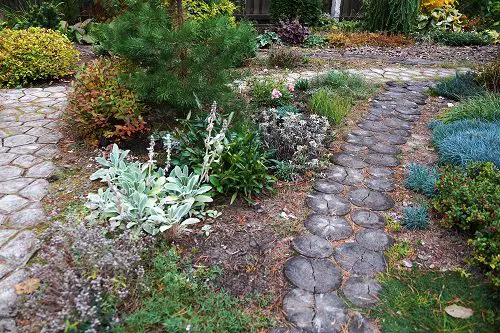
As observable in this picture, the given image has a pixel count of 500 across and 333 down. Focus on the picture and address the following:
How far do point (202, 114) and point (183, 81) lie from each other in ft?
1.15

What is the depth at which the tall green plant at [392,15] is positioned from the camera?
9.14 metres

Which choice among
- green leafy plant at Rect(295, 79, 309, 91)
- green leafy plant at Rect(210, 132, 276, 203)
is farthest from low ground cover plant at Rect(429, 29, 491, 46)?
green leafy plant at Rect(210, 132, 276, 203)

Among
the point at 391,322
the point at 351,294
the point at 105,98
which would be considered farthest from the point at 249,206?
the point at 105,98

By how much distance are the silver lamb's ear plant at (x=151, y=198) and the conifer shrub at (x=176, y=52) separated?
28.3 inches

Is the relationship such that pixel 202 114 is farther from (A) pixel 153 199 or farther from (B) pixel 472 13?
(B) pixel 472 13

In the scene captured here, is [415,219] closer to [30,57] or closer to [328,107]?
[328,107]

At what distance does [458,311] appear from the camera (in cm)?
215

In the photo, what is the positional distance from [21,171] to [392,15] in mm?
8681

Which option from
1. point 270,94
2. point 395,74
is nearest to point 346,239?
point 270,94

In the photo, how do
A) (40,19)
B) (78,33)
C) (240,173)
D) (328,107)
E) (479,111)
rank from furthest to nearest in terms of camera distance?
(78,33) → (40,19) → (328,107) → (479,111) → (240,173)

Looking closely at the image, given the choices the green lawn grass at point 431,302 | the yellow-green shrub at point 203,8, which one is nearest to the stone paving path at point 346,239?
the green lawn grass at point 431,302

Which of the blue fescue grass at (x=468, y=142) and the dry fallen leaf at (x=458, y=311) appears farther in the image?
the blue fescue grass at (x=468, y=142)

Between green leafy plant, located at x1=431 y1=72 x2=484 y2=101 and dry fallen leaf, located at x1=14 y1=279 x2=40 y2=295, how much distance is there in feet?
16.0

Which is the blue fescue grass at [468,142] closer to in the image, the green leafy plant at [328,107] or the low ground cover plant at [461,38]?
the green leafy plant at [328,107]
